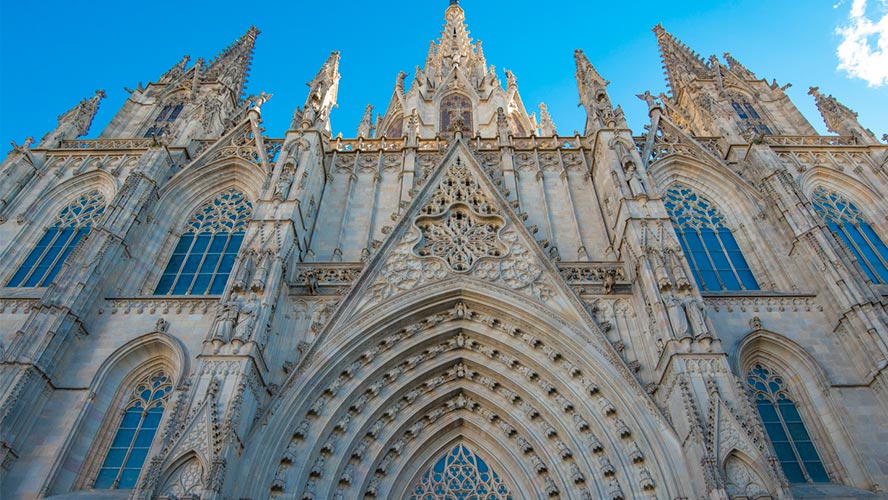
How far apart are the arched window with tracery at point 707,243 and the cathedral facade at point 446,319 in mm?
78

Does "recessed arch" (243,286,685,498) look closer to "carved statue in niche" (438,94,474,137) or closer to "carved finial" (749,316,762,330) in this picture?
"carved finial" (749,316,762,330)

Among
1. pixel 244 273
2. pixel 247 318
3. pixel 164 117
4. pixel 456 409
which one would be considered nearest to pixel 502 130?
pixel 456 409

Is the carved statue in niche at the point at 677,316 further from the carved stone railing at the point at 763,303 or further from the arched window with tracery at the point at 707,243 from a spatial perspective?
the arched window with tracery at the point at 707,243

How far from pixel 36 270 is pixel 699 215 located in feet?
59.1

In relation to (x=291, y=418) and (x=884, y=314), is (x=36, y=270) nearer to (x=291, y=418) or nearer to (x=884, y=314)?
(x=291, y=418)

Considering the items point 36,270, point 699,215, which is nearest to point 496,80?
point 699,215

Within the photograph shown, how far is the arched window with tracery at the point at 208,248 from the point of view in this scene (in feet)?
50.4

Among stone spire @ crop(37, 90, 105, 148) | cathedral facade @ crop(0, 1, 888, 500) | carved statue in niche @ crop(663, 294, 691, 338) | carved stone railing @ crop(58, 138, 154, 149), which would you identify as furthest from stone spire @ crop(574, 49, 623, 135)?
stone spire @ crop(37, 90, 105, 148)

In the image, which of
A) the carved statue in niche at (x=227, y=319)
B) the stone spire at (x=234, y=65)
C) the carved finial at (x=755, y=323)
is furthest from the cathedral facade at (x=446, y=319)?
the stone spire at (x=234, y=65)

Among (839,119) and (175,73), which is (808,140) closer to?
(839,119)

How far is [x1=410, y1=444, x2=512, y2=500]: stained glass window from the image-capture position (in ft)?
39.8

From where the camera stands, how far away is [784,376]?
515 inches

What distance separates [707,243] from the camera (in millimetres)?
16359

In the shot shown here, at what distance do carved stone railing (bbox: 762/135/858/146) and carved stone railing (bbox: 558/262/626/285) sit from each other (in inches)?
376
